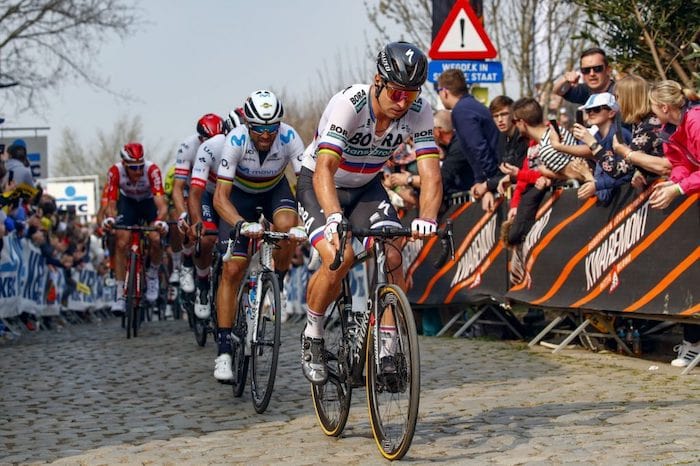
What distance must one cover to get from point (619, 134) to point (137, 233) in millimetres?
6921

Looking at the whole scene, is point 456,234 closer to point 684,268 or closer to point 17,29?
point 684,268

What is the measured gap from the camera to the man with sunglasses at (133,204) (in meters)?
15.9

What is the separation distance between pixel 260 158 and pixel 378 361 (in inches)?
153

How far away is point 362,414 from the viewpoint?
8500mm

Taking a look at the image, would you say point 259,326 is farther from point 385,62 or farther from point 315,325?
point 385,62

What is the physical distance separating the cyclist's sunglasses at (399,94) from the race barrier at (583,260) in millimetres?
3131

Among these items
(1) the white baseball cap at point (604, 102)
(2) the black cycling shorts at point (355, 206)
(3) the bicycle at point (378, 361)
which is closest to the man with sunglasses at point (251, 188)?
(2) the black cycling shorts at point (355, 206)

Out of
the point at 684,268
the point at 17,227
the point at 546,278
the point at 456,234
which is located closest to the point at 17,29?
the point at 17,227

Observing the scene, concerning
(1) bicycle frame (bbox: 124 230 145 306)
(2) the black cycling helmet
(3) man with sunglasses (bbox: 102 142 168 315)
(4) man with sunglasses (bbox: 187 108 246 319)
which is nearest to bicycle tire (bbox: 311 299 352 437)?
(2) the black cycling helmet

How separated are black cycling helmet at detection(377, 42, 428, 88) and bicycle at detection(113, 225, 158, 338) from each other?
839cm

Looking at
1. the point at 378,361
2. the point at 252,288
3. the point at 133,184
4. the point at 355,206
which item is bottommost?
the point at 378,361

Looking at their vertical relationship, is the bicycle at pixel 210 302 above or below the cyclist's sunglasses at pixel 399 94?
below

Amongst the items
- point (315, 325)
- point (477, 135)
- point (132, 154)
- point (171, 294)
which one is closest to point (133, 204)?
point (132, 154)

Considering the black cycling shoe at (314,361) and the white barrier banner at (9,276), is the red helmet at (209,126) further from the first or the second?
the black cycling shoe at (314,361)
